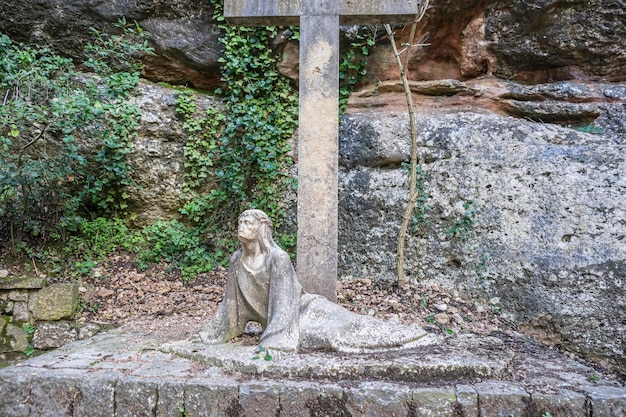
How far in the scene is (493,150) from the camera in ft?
18.6

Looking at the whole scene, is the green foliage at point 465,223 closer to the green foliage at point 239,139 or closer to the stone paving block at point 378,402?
the green foliage at point 239,139

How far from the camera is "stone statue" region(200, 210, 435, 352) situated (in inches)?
131

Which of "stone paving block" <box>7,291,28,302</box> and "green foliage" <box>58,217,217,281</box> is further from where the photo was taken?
"green foliage" <box>58,217,217,281</box>

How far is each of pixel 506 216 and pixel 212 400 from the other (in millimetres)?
3903

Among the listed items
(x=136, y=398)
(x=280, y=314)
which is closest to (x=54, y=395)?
(x=136, y=398)

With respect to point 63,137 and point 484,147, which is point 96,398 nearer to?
point 63,137

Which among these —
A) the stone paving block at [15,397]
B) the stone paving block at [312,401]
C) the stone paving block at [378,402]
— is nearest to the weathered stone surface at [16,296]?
the stone paving block at [15,397]

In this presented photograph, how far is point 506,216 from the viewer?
17.4 ft

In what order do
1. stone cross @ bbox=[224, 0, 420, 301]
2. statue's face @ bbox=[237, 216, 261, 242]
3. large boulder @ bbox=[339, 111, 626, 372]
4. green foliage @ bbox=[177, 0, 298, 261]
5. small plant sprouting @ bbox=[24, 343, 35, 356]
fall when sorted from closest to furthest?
1. statue's face @ bbox=[237, 216, 261, 242]
2. stone cross @ bbox=[224, 0, 420, 301]
3. large boulder @ bbox=[339, 111, 626, 372]
4. small plant sprouting @ bbox=[24, 343, 35, 356]
5. green foliage @ bbox=[177, 0, 298, 261]

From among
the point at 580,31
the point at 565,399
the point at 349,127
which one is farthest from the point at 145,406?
the point at 580,31

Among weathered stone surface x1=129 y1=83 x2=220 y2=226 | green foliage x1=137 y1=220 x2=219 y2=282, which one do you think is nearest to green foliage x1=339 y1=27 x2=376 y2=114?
weathered stone surface x1=129 y1=83 x2=220 y2=226

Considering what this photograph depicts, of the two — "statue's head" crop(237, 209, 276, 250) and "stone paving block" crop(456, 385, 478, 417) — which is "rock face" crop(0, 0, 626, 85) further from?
"stone paving block" crop(456, 385, 478, 417)

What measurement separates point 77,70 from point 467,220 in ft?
20.2

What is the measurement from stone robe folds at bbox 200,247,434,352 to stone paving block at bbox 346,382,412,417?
1.82ft
